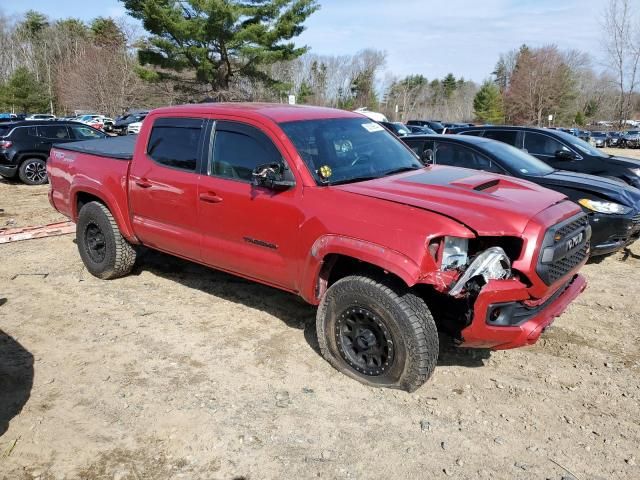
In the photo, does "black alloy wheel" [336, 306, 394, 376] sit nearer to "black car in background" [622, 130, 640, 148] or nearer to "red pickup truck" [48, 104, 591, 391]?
"red pickup truck" [48, 104, 591, 391]

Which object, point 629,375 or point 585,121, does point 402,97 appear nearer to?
point 585,121

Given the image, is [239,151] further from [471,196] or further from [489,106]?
[489,106]

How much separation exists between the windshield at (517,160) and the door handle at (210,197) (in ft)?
13.0

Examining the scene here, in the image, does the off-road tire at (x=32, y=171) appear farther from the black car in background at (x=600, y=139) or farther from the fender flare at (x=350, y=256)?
the black car in background at (x=600, y=139)

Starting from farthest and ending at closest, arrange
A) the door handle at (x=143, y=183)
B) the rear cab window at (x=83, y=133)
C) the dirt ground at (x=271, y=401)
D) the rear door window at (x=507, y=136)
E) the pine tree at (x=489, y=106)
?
1. the pine tree at (x=489, y=106)
2. the rear cab window at (x=83, y=133)
3. the rear door window at (x=507, y=136)
4. the door handle at (x=143, y=183)
5. the dirt ground at (x=271, y=401)

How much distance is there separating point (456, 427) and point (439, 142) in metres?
4.95

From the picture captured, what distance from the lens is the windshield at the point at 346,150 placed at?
402 centimetres

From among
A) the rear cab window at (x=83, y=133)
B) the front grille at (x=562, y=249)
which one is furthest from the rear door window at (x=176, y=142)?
the rear cab window at (x=83, y=133)

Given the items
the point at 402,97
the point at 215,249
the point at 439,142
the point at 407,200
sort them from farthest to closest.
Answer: the point at 402,97
the point at 439,142
the point at 215,249
the point at 407,200

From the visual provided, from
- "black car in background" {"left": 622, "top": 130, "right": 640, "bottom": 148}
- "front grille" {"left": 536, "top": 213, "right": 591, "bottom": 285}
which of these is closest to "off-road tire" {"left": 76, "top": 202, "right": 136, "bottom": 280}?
"front grille" {"left": 536, "top": 213, "right": 591, "bottom": 285}

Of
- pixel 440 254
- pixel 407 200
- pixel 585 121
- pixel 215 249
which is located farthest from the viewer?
pixel 585 121

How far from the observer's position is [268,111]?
14.4ft

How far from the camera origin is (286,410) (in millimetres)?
3490

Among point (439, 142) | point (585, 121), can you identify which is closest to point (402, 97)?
point (585, 121)
